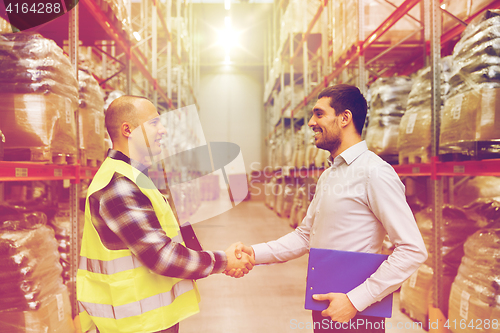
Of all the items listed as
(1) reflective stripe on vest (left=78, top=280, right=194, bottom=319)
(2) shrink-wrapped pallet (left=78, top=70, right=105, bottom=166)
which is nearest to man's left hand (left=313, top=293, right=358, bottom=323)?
(1) reflective stripe on vest (left=78, top=280, right=194, bottom=319)

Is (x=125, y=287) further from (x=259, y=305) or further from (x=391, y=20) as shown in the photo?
(x=391, y=20)

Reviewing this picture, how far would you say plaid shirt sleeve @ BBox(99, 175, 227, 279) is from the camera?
4.68 ft

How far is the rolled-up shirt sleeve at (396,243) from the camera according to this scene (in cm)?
138

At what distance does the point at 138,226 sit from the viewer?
143cm

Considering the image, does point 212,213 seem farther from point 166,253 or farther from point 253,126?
point 166,253

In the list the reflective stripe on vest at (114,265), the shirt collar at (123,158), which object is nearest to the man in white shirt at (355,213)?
the reflective stripe on vest at (114,265)

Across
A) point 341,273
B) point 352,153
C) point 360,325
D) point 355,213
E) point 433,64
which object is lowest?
point 360,325

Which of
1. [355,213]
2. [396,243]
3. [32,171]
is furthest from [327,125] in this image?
[32,171]

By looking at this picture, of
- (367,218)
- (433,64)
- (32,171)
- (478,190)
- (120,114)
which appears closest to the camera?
(367,218)

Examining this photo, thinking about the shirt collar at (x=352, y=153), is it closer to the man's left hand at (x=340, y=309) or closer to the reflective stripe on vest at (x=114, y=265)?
the man's left hand at (x=340, y=309)

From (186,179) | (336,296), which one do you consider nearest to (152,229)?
(336,296)

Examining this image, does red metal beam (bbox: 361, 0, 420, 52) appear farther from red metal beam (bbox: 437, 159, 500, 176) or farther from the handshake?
the handshake

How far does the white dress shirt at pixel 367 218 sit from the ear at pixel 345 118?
13 centimetres

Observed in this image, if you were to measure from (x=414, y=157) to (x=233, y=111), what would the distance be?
15.7 m
